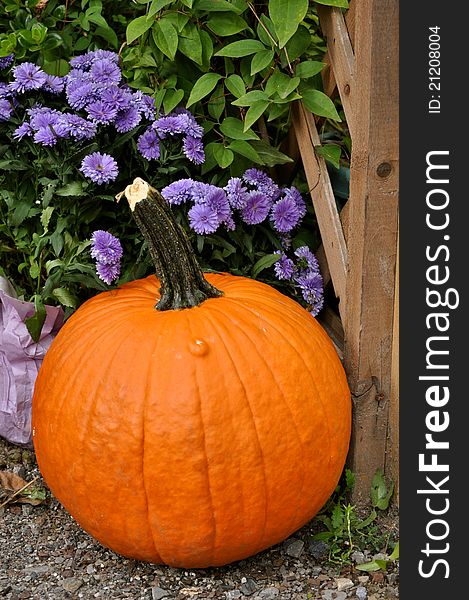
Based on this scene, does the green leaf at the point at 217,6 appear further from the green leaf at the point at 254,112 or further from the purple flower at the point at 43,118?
the purple flower at the point at 43,118

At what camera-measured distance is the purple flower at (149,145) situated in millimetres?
2416

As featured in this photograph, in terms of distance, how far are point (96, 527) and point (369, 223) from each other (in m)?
1.01

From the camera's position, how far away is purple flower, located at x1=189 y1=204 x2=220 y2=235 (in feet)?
7.71

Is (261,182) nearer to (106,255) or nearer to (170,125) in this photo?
(170,125)

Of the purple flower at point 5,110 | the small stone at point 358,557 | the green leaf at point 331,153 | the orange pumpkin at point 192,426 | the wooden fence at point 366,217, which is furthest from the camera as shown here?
the purple flower at point 5,110

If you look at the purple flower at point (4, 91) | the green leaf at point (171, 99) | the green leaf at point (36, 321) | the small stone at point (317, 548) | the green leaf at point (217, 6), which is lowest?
the small stone at point (317, 548)

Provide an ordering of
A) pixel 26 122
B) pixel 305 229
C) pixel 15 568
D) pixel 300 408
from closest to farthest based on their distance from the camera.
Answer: pixel 300 408 < pixel 15 568 < pixel 26 122 < pixel 305 229

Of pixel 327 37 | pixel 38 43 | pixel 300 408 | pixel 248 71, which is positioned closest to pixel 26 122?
pixel 38 43

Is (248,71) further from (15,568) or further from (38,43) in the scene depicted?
(15,568)

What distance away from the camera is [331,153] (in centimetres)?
235

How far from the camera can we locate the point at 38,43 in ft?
8.19

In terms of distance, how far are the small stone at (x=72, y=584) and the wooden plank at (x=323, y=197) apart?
1006mm

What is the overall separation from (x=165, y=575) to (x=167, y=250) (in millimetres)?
824

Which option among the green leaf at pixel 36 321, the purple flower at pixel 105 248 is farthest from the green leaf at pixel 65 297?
the purple flower at pixel 105 248
